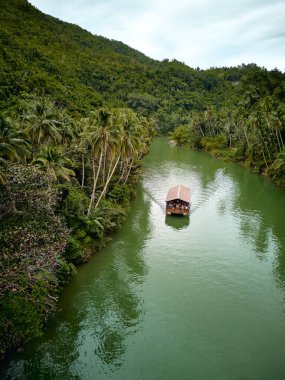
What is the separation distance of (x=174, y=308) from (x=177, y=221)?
855 inches

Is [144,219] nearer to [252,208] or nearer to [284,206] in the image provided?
[252,208]

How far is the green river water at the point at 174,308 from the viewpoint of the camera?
21.8 meters

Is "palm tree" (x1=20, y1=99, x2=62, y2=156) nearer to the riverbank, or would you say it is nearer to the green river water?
the riverbank

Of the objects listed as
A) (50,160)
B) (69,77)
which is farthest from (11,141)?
(69,77)

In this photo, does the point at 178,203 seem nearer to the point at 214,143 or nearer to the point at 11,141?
the point at 11,141

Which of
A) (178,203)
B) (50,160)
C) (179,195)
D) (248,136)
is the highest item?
(248,136)

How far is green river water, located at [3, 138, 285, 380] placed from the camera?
859 inches

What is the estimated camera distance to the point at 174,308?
1104 inches

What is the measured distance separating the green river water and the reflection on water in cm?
27

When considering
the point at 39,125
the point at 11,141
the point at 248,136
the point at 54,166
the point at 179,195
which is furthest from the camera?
the point at 248,136

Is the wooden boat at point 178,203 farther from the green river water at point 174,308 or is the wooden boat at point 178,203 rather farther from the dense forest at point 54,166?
the dense forest at point 54,166

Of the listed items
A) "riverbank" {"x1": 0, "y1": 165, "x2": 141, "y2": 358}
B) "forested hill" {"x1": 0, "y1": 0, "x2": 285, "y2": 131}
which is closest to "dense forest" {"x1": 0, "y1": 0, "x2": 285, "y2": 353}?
"riverbank" {"x1": 0, "y1": 165, "x2": 141, "y2": 358}

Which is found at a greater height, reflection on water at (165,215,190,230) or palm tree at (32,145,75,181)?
palm tree at (32,145,75,181)

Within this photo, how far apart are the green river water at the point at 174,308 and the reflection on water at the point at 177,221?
0.27 metres
